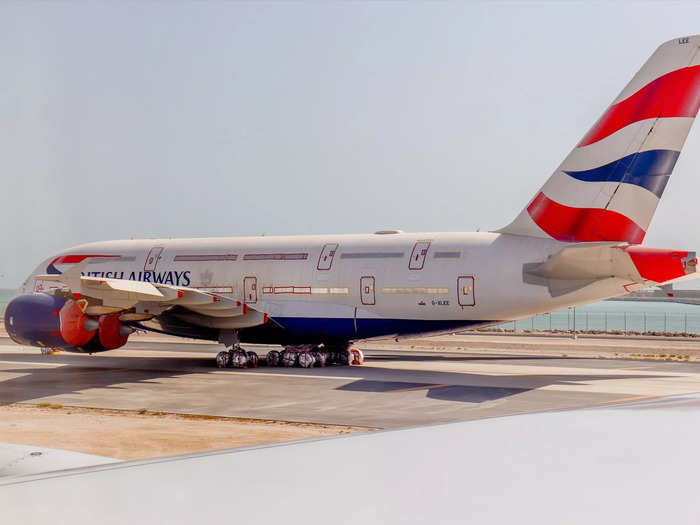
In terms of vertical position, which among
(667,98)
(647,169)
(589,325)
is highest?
(667,98)

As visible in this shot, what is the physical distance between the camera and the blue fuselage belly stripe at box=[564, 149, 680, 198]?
1866 cm

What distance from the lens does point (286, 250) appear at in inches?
922

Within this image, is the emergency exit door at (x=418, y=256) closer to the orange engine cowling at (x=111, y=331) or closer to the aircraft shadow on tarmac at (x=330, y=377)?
the aircraft shadow on tarmac at (x=330, y=377)

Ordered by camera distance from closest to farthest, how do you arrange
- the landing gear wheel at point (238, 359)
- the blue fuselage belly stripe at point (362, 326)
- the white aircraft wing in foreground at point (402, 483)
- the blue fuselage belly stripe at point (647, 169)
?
the white aircraft wing in foreground at point (402, 483), the blue fuselage belly stripe at point (647, 169), the blue fuselage belly stripe at point (362, 326), the landing gear wheel at point (238, 359)

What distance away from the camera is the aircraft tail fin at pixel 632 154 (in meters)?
18.5

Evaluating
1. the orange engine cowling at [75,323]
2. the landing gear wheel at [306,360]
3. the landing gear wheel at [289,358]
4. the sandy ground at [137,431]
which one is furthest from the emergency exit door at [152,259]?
the sandy ground at [137,431]

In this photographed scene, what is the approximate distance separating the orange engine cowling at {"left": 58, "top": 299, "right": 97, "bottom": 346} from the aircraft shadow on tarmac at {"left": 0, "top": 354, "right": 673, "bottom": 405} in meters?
1.01

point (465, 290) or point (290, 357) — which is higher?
point (465, 290)

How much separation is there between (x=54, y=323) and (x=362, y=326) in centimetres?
879

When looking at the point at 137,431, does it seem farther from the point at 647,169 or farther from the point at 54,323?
the point at 647,169

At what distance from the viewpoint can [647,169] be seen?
1869 cm

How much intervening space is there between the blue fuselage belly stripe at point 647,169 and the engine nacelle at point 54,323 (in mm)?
Result: 14882

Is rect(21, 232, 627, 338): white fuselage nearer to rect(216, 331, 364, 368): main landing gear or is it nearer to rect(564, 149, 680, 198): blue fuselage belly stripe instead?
rect(216, 331, 364, 368): main landing gear

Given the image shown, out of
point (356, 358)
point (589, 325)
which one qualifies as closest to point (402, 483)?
point (356, 358)
